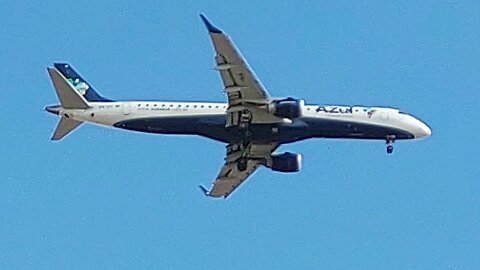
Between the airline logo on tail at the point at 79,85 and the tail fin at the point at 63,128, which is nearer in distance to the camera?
the tail fin at the point at 63,128

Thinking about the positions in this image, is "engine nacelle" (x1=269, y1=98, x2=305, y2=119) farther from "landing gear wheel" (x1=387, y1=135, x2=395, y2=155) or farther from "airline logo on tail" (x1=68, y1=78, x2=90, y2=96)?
"airline logo on tail" (x1=68, y1=78, x2=90, y2=96)

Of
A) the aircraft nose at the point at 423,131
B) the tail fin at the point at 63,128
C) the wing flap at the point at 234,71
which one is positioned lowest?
the tail fin at the point at 63,128

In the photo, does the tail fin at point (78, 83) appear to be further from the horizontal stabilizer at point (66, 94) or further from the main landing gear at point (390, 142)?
the main landing gear at point (390, 142)

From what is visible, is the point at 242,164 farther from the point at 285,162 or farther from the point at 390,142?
the point at 390,142

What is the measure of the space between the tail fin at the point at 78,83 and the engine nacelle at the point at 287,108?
1374 cm

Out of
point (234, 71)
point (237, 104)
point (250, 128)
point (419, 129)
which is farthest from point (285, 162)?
point (234, 71)

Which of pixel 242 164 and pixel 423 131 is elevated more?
pixel 423 131

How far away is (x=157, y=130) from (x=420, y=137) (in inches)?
775

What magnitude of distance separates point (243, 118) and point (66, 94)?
12766 mm

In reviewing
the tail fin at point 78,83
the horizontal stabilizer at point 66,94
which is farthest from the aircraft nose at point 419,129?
the horizontal stabilizer at point 66,94

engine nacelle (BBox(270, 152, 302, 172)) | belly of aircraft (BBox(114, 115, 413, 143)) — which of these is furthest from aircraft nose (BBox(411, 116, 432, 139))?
engine nacelle (BBox(270, 152, 302, 172))

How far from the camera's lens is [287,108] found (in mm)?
106250

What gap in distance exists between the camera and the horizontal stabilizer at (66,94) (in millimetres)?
107312

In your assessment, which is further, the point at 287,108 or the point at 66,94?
the point at 66,94
